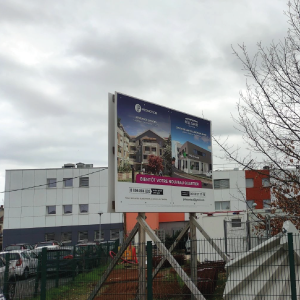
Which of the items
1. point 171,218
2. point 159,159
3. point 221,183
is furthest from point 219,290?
point 221,183

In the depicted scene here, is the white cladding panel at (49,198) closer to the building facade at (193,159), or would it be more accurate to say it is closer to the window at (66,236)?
the window at (66,236)

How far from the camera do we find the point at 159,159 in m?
9.09

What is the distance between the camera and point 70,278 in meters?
9.13

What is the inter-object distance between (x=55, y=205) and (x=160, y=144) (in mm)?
44610

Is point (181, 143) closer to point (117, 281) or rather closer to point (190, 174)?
point (190, 174)

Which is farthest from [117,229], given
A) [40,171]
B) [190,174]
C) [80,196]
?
[190,174]

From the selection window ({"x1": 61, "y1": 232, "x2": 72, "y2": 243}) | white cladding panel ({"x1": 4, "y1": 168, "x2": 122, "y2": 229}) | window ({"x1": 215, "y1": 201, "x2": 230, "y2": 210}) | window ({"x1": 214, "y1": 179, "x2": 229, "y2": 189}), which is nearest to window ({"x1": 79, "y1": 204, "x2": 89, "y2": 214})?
white cladding panel ({"x1": 4, "y1": 168, "x2": 122, "y2": 229})

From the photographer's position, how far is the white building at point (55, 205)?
50.7 m

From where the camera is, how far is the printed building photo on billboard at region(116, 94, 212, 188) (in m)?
8.46

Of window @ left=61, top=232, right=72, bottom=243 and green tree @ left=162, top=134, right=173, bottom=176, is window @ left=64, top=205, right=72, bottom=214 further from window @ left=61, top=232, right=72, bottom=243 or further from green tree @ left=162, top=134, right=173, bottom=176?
green tree @ left=162, top=134, right=173, bottom=176

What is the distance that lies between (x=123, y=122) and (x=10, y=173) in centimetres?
4604

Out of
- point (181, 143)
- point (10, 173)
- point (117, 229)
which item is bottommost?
point (117, 229)

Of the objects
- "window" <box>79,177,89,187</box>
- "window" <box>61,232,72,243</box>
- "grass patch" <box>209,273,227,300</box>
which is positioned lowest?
"window" <box>61,232,72,243</box>

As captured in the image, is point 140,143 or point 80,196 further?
point 80,196
